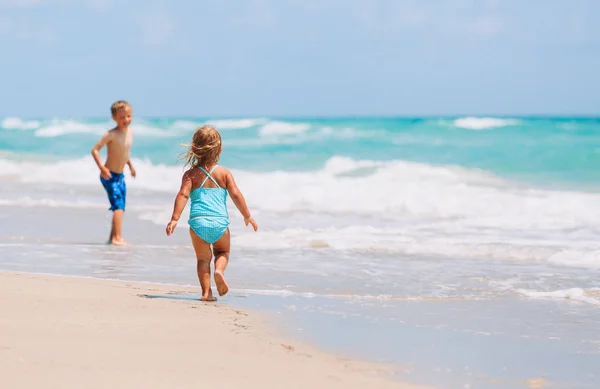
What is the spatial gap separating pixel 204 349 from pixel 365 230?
6229mm

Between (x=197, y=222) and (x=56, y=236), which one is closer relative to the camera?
(x=197, y=222)

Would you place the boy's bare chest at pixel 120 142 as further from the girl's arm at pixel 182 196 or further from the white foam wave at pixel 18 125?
the white foam wave at pixel 18 125

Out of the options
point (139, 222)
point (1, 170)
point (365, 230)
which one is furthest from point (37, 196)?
point (1, 170)

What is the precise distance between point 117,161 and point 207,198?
3551 millimetres

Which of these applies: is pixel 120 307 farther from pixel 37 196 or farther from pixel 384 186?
pixel 384 186

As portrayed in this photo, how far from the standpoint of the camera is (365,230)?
1019 cm

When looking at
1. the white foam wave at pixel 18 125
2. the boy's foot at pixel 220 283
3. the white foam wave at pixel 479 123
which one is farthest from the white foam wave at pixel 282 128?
the boy's foot at pixel 220 283

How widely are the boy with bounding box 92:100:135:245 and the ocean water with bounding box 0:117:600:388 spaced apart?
342 mm

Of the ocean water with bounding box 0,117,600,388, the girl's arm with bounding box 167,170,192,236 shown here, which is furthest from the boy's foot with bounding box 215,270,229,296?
the girl's arm with bounding box 167,170,192,236

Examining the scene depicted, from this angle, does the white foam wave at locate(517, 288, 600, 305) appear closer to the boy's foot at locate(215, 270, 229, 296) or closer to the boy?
the boy's foot at locate(215, 270, 229, 296)

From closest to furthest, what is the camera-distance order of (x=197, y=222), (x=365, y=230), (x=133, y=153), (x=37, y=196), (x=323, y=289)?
(x=197, y=222)
(x=323, y=289)
(x=365, y=230)
(x=37, y=196)
(x=133, y=153)

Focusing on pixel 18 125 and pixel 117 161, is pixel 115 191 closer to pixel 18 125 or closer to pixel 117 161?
pixel 117 161

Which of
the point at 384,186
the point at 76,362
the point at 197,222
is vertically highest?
the point at 384,186

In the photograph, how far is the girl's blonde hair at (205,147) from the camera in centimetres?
560
